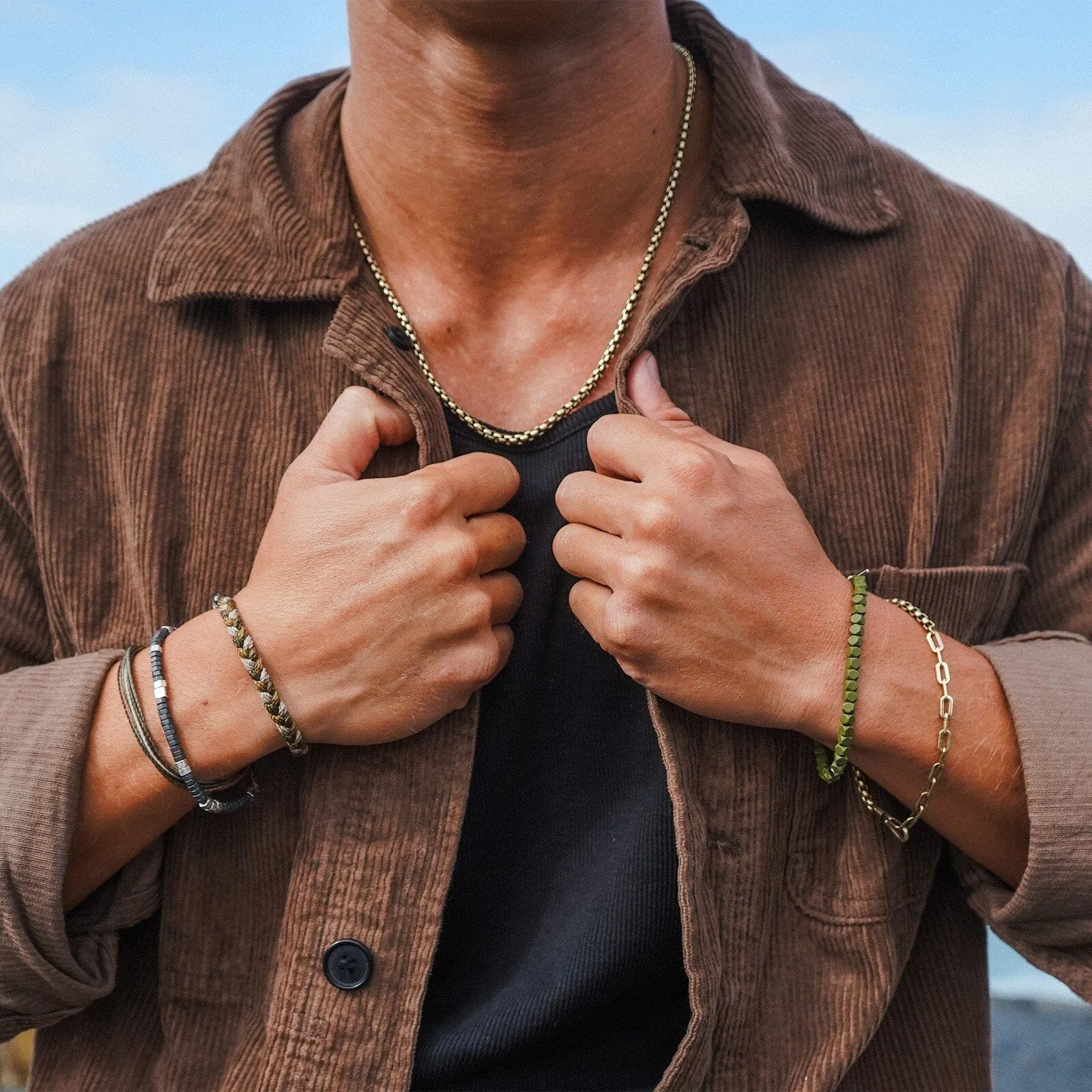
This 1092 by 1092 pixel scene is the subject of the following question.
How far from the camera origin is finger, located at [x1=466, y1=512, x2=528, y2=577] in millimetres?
1151

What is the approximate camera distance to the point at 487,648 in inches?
44.9

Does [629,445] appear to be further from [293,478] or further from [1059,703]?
[1059,703]

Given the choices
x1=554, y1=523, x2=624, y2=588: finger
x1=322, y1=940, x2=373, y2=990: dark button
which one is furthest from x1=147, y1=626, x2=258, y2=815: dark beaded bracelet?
x1=554, y1=523, x2=624, y2=588: finger

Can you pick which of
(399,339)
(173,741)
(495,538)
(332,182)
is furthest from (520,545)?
(332,182)

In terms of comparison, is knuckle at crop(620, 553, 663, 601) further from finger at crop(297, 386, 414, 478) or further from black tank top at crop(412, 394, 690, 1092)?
finger at crop(297, 386, 414, 478)

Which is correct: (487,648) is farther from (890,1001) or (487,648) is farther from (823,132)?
(823,132)

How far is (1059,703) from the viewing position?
1182 millimetres

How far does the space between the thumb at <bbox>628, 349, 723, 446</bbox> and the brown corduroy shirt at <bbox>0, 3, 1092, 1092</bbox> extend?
0.02 meters

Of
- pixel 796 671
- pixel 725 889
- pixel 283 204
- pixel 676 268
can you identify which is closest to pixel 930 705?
pixel 796 671

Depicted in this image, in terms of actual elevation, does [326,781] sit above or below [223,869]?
above

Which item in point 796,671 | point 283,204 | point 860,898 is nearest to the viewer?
point 796,671

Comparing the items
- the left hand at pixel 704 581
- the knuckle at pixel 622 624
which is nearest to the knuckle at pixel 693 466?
the left hand at pixel 704 581

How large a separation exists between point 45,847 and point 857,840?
77 centimetres

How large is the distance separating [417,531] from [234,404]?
11.9 inches
